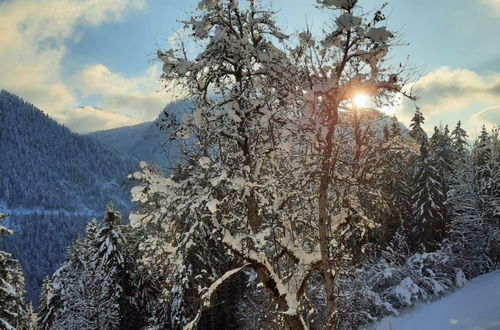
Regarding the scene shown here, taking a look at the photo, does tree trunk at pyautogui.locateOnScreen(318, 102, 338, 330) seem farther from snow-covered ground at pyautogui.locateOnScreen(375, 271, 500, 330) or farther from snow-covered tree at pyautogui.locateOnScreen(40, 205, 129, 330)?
snow-covered tree at pyautogui.locateOnScreen(40, 205, 129, 330)

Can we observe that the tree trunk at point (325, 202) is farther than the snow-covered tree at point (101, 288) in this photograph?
No

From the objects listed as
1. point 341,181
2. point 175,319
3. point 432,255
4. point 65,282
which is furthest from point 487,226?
point 65,282

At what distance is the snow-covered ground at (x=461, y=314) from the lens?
58.4ft

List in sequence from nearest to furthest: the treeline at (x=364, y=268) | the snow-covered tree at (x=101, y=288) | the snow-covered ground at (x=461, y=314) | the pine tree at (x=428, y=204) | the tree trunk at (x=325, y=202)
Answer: the tree trunk at (x=325, y=202) < the snow-covered ground at (x=461, y=314) < the treeline at (x=364, y=268) < the snow-covered tree at (x=101, y=288) < the pine tree at (x=428, y=204)

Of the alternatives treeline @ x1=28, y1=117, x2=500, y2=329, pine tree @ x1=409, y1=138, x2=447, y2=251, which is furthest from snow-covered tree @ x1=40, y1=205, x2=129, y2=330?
pine tree @ x1=409, y1=138, x2=447, y2=251

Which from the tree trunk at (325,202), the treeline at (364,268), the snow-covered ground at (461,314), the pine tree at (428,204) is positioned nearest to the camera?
the tree trunk at (325,202)

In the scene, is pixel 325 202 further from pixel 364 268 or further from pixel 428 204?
pixel 428 204

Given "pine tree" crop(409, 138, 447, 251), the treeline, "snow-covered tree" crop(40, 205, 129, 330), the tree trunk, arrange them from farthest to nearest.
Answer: "pine tree" crop(409, 138, 447, 251)
"snow-covered tree" crop(40, 205, 129, 330)
the treeline
the tree trunk

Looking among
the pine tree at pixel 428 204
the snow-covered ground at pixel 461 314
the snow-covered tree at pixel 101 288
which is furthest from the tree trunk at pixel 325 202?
the pine tree at pixel 428 204

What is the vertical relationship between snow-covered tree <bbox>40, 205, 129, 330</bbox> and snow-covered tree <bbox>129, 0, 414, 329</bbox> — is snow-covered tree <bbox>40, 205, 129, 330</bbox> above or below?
below

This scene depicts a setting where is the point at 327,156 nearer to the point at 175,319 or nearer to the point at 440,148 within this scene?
the point at 175,319

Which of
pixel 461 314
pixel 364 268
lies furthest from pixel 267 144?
pixel 364 268

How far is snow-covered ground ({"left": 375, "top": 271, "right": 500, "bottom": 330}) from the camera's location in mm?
17797

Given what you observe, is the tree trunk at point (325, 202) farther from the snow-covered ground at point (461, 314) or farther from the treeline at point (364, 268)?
the treeline at point (364, 268)
